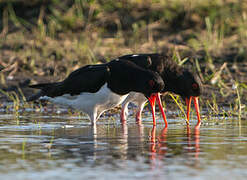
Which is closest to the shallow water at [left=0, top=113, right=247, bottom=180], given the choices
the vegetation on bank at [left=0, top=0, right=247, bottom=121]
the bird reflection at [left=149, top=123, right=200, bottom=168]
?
the bird reflection at [left=149, top=123, right=200, bottom=168]

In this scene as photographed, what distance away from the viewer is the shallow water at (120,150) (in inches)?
217

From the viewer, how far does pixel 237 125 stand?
343 inches

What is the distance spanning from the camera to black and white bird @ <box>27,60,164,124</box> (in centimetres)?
873

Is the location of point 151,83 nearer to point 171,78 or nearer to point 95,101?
point 95,101

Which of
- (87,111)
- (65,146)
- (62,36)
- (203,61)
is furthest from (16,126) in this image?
(62,36)

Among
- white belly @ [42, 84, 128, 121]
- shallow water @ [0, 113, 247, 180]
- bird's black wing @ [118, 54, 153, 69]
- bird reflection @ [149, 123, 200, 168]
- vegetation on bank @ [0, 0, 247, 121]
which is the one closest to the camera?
shallow water @ [0, 113, 247, 180]

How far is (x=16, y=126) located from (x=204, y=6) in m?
7.58

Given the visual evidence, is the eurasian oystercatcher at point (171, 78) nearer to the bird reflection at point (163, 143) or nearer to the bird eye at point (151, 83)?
the bird eye at point (151, 83)

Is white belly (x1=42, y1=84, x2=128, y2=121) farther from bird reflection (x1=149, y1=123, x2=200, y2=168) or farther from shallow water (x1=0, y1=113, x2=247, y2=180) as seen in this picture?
bird reflection (x1=149, y1=123, x2=200, y2=168)

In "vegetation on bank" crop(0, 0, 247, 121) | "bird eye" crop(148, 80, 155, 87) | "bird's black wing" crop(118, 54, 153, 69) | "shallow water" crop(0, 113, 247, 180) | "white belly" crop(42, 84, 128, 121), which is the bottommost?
"shallow water" crop(0, 113, 247, 180)

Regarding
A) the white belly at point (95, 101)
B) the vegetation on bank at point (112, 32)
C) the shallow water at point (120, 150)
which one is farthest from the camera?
the vegetation on bank at point (112, 32)

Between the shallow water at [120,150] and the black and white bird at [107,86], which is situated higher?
the black and white bird at [107,86]

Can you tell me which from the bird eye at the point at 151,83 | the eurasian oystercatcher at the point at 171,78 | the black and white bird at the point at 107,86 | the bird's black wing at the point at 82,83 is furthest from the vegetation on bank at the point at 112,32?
the bird eye at the point at 151,83

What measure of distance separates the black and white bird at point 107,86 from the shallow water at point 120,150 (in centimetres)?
31
